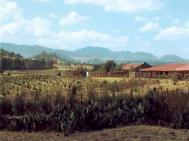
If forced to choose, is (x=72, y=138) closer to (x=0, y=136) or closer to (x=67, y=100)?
(x=0, y=136)

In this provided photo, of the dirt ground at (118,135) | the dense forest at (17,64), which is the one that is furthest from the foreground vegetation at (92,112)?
the dense forest at (17,64)

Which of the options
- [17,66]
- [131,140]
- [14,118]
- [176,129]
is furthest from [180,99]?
[17,66]

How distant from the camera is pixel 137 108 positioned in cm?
1253

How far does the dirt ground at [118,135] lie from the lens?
1026 centimetres

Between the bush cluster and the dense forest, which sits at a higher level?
the dense forest

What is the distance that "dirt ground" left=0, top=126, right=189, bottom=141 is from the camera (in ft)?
33.6

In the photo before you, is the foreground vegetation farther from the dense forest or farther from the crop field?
the dense forest

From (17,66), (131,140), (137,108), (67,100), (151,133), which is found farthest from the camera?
(17,66)

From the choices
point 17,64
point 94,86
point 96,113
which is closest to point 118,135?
point 96,113

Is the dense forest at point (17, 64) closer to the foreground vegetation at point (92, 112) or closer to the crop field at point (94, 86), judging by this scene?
the crop field at point (94, 86)

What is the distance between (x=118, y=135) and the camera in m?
10.6

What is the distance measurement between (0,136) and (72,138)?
76.4 inches

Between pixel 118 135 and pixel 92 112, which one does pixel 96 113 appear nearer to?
pixel 92 112

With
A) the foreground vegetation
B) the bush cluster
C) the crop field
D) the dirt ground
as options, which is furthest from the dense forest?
the dirt ground
